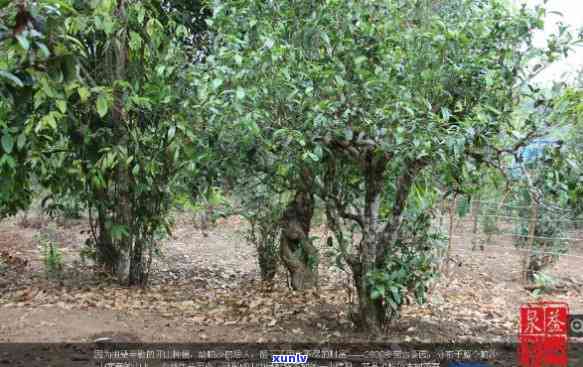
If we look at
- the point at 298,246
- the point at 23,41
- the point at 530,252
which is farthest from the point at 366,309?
the point at 530,252

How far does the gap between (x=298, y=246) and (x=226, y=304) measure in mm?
867

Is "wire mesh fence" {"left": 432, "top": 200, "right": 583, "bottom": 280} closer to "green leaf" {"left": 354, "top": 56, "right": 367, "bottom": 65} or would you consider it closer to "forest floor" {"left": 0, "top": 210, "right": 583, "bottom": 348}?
"forest floor" {"left": 0, "top": 210, "right": 583, "bottom": 348}

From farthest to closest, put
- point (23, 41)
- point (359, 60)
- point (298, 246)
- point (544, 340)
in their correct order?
point (298, 246), point (544, 340), point (359, 60), point (23, 41)

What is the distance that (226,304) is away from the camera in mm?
4473

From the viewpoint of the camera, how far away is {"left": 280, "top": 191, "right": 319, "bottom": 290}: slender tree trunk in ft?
16.0

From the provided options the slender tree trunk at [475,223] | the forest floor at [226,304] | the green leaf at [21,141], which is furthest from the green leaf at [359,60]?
the slender tree trunk at [475,223]

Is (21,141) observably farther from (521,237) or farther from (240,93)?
(521,237)

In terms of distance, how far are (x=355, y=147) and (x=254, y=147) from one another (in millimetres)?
580

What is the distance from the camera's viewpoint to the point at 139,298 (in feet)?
14.7

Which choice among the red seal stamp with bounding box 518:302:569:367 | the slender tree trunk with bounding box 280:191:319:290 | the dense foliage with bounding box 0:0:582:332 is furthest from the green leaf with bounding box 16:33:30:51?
the slender tree trunk with bounding box 280:191:319:290

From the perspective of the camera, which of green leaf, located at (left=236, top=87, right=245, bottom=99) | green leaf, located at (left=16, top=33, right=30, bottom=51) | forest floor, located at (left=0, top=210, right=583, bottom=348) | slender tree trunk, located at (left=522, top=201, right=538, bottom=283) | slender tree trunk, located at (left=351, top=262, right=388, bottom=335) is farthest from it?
slender tree trunk, located at (left=522, top=201, right=538, bottom=283)

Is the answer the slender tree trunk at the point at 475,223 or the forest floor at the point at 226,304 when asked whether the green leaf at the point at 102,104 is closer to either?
the forest floor at the point at 226,304

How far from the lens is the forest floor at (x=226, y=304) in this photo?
11.6 feet

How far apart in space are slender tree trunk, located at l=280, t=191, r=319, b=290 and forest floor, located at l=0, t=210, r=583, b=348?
162 mm
